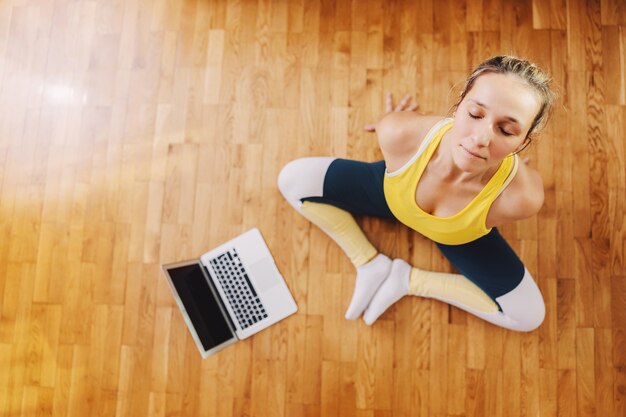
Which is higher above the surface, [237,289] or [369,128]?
[369,128]

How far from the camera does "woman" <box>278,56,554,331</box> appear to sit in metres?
0.99

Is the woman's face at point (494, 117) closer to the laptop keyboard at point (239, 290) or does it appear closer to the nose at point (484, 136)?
the nose at point (484, 136)

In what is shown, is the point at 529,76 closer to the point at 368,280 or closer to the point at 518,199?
the point at 518,199

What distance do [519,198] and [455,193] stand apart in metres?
0.15

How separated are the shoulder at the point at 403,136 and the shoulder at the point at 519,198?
0.25 metres

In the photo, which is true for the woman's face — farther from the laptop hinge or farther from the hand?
the laptop hinge

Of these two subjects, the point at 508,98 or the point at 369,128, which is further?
the point at 369,128

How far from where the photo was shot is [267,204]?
176cm

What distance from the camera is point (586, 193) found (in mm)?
1701

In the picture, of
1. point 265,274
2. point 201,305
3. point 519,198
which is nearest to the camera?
point 519,198

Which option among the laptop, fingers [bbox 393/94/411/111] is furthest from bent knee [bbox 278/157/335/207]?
fingers [bbox 393/94/411/111]

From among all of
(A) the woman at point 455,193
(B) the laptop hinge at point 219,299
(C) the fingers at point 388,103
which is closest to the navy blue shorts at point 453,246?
(A) the woman at point 455,193

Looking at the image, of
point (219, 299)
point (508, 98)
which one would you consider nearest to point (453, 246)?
point (508, 98)

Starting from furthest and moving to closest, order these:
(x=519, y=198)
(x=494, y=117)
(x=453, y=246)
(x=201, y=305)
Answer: (x=201, y=305) < (x=453, y=246) < (x=519, y=198) < (x=494, y=117)
